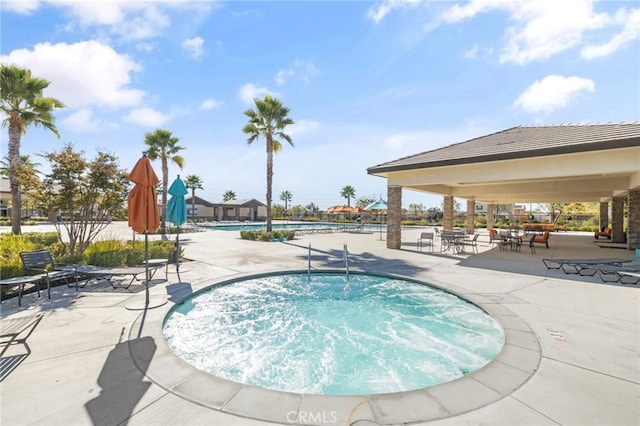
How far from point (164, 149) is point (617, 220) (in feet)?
111

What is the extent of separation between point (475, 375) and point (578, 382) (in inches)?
41.0

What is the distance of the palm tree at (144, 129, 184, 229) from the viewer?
23511mm

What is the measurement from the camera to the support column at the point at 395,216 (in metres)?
14.5

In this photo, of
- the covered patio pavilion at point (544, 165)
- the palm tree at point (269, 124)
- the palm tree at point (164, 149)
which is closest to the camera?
the covered patio pavilion at point (544, 165)

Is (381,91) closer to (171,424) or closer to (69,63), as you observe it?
(69,63)

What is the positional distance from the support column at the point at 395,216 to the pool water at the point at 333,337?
7131mm

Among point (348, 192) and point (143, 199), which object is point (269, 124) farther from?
point (348, 192)

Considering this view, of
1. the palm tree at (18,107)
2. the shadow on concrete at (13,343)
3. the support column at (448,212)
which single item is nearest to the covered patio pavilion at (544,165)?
the support column at (448,212)

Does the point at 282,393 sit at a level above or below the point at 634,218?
below

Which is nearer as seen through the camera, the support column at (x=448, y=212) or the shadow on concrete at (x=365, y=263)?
the shadow on concrete at (x=365, y=263)

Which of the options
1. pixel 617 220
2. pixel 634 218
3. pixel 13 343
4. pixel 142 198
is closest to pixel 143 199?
pixel 142 198

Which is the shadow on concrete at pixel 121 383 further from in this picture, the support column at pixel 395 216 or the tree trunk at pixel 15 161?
the tree trunk at pixel 15 161

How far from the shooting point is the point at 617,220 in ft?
60.1

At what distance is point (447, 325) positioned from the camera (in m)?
5.22
